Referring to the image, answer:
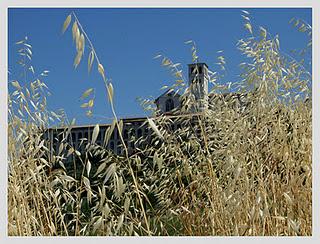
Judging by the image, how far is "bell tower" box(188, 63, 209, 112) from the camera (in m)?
1.49

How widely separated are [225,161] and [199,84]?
342 mm

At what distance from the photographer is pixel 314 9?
1403 mm

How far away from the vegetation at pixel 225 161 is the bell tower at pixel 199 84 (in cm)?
3

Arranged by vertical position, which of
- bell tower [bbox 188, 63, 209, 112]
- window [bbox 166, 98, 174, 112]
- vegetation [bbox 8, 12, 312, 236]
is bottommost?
vegetation [bbox 8, 12, 312, 236]

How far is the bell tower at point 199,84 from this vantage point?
1.49 meters

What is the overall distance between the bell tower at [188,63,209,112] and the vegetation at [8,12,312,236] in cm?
3

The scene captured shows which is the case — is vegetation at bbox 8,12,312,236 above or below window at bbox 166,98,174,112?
below

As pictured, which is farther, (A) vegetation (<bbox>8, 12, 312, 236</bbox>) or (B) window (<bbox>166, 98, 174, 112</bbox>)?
(B) window (<bbox>166, 98, 174, 112</bbox>)

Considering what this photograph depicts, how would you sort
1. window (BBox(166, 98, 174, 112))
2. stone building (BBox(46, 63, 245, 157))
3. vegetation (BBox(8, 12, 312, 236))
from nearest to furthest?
vegetation (BBox(8, 12, 312, 236)) → stone building (BBox(46, 63, 245, 157)) → window (BBox(166, 98, 174, 112))

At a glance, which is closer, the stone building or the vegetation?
the vegetation

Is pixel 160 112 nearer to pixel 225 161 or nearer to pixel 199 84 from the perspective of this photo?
pixel 199 84

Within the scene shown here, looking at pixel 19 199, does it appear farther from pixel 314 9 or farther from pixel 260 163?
pixel 314 9

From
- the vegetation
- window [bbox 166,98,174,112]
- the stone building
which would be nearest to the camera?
the vegetation

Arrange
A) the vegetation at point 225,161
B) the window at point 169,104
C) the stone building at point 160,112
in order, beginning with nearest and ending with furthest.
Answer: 1. the vegetation at point 225,161
2. the stone building at point 160,112
3. the window at point 169,104
